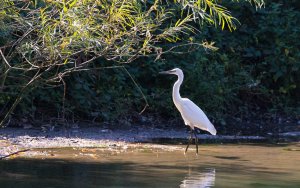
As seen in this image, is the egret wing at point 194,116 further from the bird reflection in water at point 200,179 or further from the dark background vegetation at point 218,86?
the bird reflection in water at point 200,179

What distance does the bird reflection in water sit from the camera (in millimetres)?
6969

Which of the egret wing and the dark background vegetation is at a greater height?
the dark background vegetation

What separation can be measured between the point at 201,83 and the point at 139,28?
5.74 metres

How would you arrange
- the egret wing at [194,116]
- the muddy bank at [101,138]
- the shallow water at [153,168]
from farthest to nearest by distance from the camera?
1. the egret wing at [194,116]
2. the muddy bank at [101,138]
3. the shallow water at [153,168]

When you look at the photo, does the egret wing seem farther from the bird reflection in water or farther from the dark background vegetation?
the bird reflection in water

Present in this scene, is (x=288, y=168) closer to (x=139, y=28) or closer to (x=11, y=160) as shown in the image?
(x=139, y=28)

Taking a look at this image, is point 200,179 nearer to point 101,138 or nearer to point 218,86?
point 101,138

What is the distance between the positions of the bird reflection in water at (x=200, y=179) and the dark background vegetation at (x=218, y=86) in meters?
3.54

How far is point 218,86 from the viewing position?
12609 millimetres

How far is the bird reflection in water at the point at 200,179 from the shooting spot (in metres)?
6.97

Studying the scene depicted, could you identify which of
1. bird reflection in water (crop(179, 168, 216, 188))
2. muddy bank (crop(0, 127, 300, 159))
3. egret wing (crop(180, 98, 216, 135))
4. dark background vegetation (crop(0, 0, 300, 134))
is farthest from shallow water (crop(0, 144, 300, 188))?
dark background vegetation (crop(0, 0, 300, 134))

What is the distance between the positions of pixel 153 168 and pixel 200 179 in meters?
0.70

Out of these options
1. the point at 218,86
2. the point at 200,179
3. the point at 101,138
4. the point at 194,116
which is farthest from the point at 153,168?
the point at 218,86

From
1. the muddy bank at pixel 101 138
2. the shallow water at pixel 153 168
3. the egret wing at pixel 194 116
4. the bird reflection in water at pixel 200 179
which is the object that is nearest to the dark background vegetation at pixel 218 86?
the muddy bank at pixel 101 138
